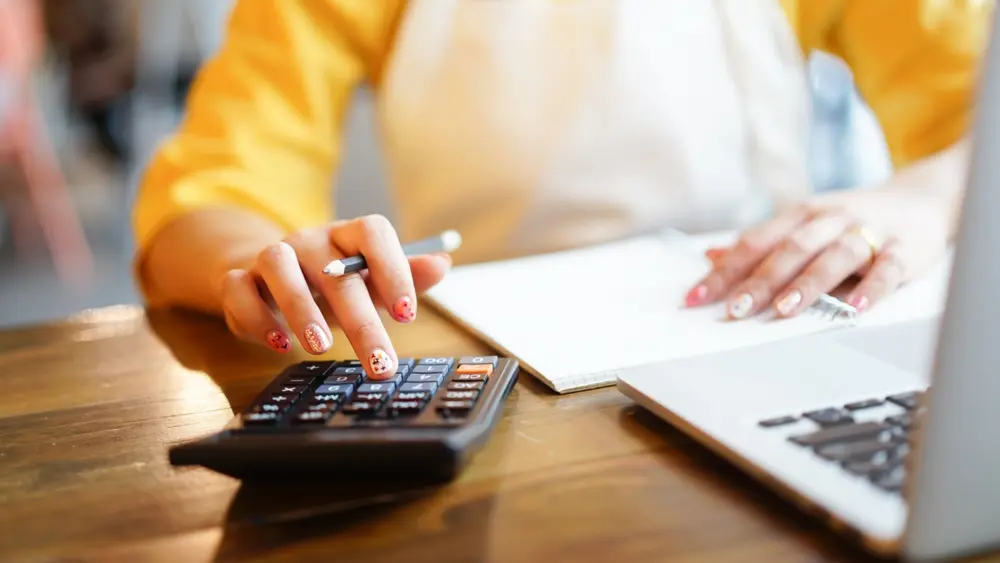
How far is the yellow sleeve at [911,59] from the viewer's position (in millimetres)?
843

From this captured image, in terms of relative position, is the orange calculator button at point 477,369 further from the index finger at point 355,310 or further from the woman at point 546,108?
the woman at point 546,108

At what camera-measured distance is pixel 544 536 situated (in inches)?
12.7

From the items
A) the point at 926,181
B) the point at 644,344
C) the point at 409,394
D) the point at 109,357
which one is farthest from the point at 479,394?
the point at 926,181

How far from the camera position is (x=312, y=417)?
38cm

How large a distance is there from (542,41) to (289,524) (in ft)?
1.97

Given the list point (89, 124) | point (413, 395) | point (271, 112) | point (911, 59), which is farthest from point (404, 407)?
point (89, 124)

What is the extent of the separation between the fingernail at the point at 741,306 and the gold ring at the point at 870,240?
0.33 feet

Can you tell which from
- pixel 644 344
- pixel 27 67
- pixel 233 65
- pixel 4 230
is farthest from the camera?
pixel 4 230

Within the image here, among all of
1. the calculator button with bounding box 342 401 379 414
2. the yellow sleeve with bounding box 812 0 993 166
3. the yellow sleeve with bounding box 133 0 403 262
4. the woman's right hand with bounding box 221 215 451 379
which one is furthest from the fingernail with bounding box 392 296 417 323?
the yellow sleeve with bounding box 812 0 993 166

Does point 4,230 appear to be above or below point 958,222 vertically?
below

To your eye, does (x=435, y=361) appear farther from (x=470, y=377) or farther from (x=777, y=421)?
(x=777, y=421)

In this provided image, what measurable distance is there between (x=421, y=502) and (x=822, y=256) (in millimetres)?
334

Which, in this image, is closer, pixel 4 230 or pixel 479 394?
pixel 479 394

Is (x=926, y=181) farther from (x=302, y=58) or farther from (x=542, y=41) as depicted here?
(x=302, y=58)
